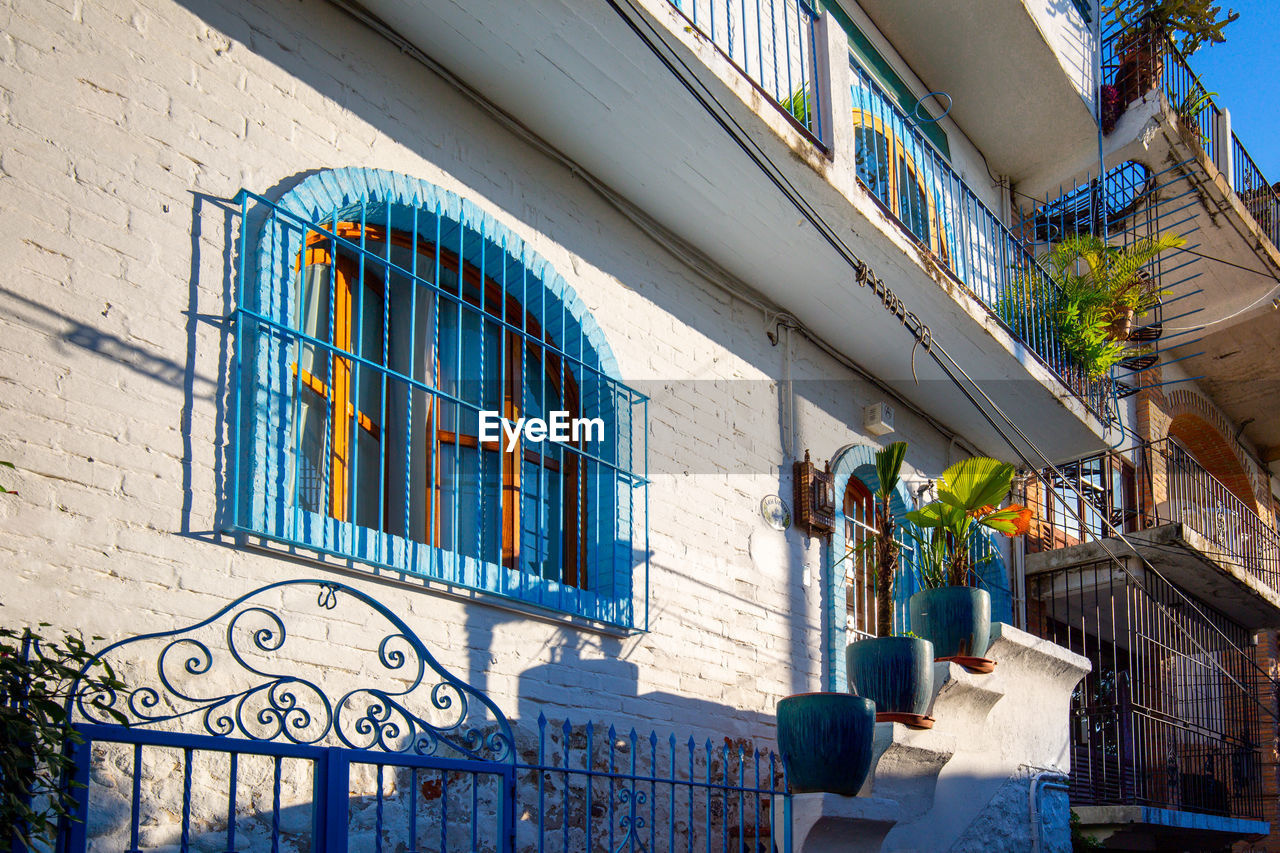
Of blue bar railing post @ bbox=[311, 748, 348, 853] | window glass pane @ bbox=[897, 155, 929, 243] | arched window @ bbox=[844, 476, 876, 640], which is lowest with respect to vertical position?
blue bar railing post @ bbox=[311, 748, 348, 853]

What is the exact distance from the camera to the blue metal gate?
395cm

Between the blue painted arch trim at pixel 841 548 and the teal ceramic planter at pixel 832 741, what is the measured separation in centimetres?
179

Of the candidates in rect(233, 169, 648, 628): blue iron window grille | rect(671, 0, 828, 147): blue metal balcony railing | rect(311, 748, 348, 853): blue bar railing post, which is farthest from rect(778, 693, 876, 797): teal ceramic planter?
rect(671, 0, 828, 147): blue metal balcony railing

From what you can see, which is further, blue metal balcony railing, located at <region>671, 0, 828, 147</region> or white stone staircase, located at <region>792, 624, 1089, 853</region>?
blue metal balcony railing, located at <region>671, 0, 828, 147</region>

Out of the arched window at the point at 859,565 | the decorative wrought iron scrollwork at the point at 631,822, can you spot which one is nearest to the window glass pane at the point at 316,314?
the decorative wrought iron scrollwork at the point at 631,822

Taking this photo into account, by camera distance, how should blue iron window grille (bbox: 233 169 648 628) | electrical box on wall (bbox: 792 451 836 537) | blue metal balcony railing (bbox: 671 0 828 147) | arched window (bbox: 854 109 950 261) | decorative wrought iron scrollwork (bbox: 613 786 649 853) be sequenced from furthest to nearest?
arched window (bbox: 854 109 950 261)
electrical box on wall (bbox: 792 451 836 537)
blue metal balcony railing (bbox: 671 0 828 147)
decorative wrought iron scrollwork (bbox: 613 786 649 853)
blue iron window grille (bbox: 233 169 648 628)

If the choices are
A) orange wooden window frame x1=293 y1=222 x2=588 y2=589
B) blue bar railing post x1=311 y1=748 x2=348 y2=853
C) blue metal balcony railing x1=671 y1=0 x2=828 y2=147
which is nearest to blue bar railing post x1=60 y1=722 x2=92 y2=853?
blue bar railing post x1=311 y1=748 x2=348 y2=853

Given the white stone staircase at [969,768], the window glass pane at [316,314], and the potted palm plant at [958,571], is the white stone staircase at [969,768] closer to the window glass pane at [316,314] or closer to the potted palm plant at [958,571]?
the potted palm plant at [958,571]

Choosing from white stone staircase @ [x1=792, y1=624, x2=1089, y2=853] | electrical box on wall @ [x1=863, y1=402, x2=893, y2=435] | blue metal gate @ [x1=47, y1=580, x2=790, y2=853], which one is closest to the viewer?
blue metal gate @ [x1=47, y1=580, x2=790, y2=853]

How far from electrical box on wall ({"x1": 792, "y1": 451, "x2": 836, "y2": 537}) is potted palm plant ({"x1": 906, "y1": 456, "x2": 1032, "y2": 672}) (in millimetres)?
681

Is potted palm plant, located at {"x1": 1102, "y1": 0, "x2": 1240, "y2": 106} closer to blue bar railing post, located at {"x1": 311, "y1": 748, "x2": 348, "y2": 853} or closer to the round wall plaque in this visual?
the round wall plaque

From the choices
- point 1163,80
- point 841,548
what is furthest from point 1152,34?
point 841,548

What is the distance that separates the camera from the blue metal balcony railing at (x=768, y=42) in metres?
6.52

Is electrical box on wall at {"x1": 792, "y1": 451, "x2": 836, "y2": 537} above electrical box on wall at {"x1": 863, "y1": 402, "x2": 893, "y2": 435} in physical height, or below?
below
